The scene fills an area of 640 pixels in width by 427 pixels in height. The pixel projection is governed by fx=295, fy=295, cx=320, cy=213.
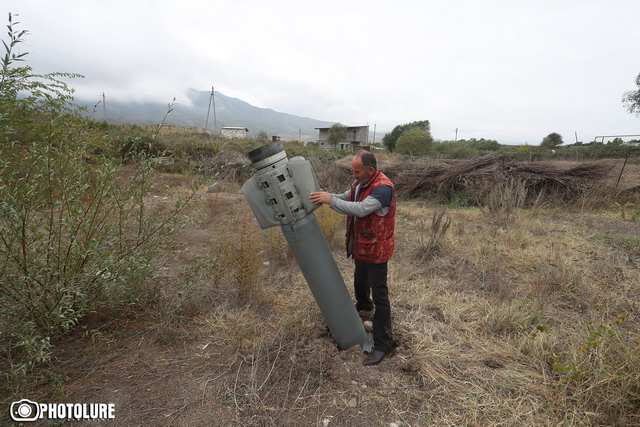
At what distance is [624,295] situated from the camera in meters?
3.66

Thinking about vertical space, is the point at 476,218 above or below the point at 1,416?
above

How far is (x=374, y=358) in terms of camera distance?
8.13 feet

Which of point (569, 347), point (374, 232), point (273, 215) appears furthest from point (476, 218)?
point (273, 215)

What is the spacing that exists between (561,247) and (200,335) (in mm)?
5963

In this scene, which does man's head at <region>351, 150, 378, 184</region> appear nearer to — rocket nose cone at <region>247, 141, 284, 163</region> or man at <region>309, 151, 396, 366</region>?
man at <region>309, 151, 396, 366</region>

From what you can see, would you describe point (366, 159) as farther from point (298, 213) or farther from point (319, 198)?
point (298, 213)

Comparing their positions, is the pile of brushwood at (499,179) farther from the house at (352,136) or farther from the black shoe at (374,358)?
the house at (352,136)

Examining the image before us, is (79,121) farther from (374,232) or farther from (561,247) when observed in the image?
(561,247)

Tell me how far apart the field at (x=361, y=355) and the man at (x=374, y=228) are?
0.30m

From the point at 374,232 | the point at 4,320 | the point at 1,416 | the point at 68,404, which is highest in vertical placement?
the point at 374,232

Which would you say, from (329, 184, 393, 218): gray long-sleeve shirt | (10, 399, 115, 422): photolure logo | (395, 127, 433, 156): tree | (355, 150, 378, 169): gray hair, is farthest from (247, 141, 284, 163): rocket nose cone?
(395, 127, 433, 156): tree

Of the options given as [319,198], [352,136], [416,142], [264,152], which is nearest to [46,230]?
[264,152]

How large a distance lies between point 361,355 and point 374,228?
114 centimetres

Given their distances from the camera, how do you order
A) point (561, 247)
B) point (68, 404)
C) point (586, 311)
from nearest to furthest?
1. point (68, 404)
2. point (586, 311)
3. point (561, 247)
